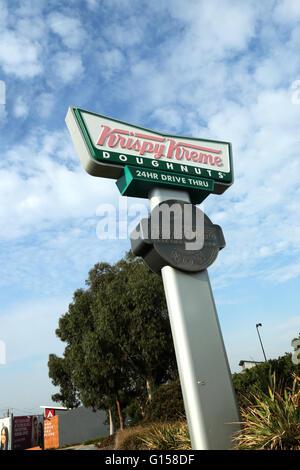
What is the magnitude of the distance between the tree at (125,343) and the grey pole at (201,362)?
41.2ft

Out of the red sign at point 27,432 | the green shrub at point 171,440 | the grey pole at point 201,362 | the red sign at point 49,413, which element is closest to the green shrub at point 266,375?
the green shrub at point 171,440

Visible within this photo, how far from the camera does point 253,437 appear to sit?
4.88m

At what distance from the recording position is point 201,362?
623cm

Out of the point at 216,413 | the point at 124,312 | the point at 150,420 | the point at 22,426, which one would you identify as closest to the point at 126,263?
the point at 124,312

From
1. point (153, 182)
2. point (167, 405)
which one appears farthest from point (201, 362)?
point (167, 405)

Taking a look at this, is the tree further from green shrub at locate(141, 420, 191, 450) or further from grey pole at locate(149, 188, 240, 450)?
grey pole at locate(149, 188, 240, 450)

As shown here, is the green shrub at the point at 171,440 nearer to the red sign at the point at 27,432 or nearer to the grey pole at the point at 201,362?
the grey pole at the point at 201,362

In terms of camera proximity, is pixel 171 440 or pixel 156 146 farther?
pixel 156 146

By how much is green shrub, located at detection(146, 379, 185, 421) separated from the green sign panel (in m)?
6.45

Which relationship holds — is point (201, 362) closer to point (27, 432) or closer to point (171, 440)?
point (171, 440)

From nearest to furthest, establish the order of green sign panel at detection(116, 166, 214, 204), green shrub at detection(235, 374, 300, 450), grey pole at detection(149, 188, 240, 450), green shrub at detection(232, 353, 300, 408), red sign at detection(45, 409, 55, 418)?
green shrub at detection(235, 374, 300, 450)
grey pole at detection(149, 188, 240, 450)
green sign panel at detection(116, 166, 214, 204)
green shrub at detection(232, 353, 300, 408)
red sign at detection(45, 409, 55, 418)

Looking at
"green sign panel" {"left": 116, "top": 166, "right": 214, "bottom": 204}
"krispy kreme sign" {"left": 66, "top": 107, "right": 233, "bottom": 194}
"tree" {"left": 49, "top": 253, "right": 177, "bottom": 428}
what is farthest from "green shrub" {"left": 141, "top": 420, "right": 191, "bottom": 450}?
"tree" {"left": 49, "top": 253, "right": 177, "bottom": 428}

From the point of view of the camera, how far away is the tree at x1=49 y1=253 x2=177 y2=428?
757 inches

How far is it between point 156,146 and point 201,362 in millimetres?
4926
